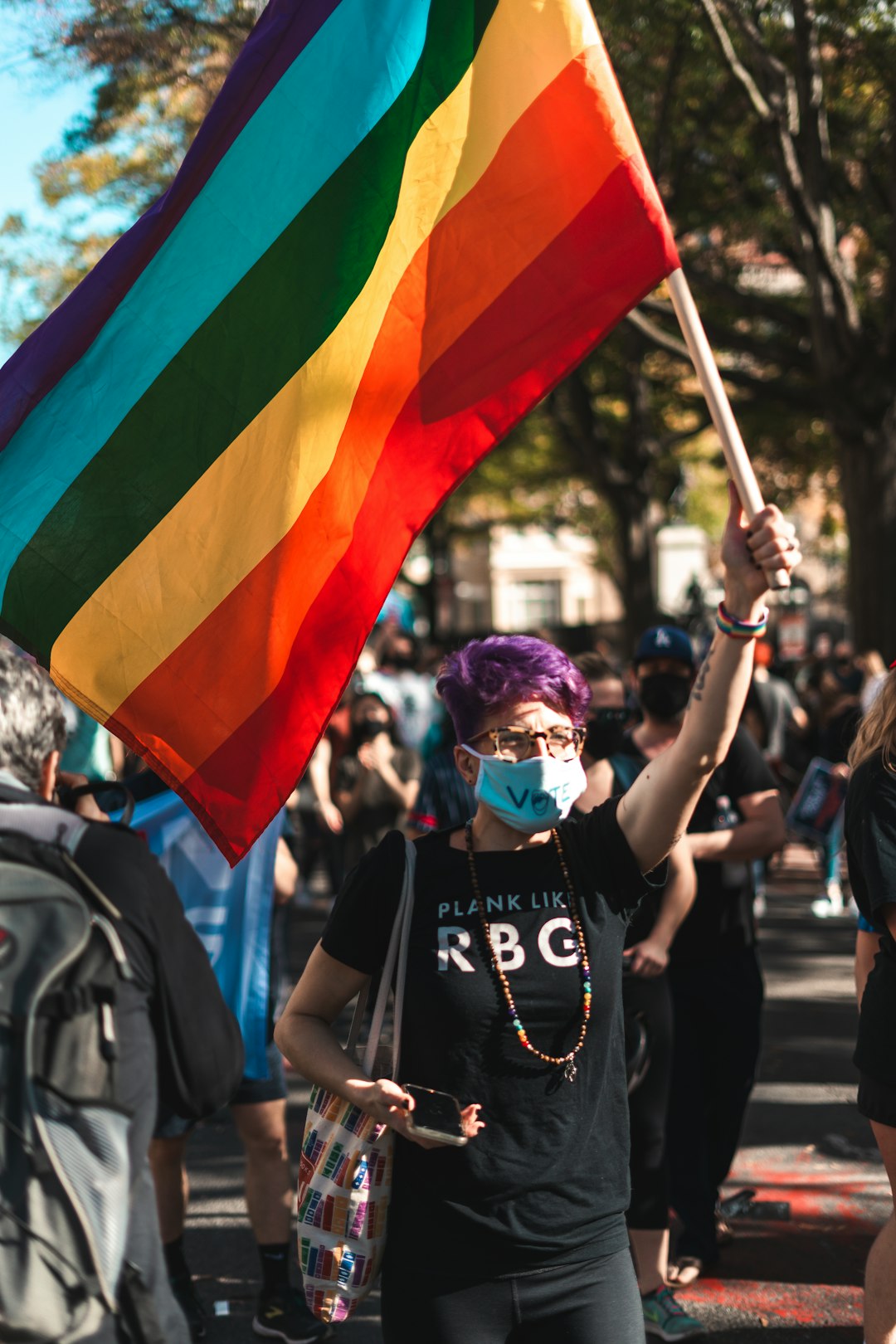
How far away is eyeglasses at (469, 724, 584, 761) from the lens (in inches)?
108

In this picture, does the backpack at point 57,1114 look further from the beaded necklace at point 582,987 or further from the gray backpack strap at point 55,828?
the beaded necklace at point 582,987

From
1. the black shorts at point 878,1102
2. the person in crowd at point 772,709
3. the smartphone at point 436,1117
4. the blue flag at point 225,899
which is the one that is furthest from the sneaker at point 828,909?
the smartphone at point 436,1117

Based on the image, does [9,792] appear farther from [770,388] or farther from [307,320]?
[770,388]

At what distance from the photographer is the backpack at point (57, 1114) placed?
2.01m

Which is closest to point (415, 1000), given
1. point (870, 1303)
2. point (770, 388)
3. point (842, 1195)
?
point (870, 1303)

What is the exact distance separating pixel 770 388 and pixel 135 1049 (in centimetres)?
1317

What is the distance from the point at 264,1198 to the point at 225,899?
0.91 m

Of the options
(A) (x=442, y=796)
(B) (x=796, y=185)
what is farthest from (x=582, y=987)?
(B) (x=796, y=185)

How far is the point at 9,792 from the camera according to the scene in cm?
220

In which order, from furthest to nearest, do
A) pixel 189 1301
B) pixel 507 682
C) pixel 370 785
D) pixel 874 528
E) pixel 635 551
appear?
1. pixel 635 551
2. pixel 874 528
3. pixel 370 785
4. pixel 189 1301
5. pixel 507 682

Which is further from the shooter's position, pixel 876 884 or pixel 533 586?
pixel 533 586

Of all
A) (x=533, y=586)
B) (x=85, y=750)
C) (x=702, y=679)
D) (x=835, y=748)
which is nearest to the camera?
(x=702, y=679)

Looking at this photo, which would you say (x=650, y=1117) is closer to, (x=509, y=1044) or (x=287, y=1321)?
(x=287, y=1321)

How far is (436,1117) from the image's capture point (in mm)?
2504
